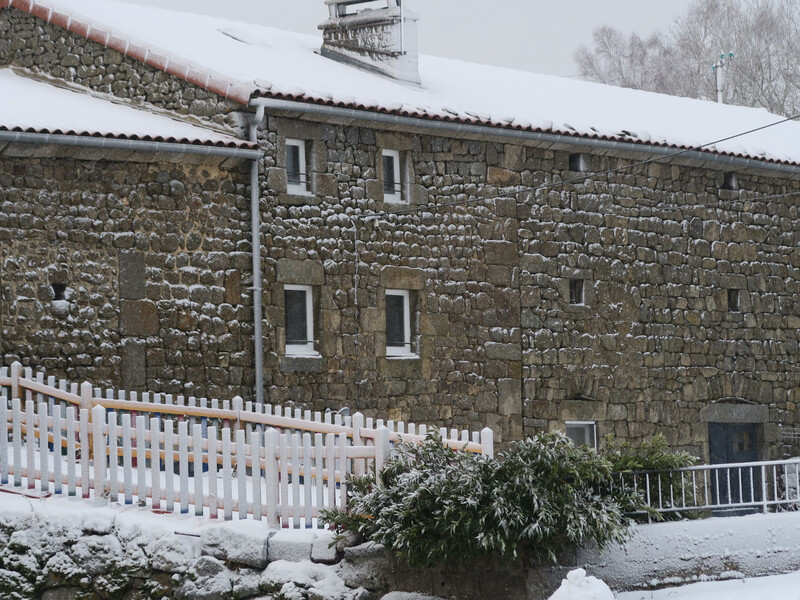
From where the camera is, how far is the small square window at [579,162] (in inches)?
730

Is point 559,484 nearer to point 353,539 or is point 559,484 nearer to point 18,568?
point 353,539

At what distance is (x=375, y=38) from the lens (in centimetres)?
1939

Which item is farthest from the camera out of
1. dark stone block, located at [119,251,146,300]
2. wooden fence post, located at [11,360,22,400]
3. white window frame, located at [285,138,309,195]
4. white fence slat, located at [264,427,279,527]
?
white window frame, located at [285,138,309,195]

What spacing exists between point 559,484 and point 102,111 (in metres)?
8.06

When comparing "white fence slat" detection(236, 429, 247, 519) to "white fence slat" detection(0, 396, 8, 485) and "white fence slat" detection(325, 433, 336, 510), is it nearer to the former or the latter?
"white fence slat" detection(325, 433, 336, 510)

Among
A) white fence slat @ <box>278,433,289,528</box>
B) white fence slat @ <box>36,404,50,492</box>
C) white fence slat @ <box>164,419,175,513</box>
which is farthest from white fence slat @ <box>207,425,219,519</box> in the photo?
white fence slat @ <box>36,404,50,492</box>

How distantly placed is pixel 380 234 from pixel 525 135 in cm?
258

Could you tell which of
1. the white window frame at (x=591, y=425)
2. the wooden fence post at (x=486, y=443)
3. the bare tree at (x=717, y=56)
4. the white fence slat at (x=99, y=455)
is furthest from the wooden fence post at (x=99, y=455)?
the bare tree at (x=717, y=56)

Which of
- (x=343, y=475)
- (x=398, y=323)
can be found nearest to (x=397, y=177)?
(x=398, y=323)

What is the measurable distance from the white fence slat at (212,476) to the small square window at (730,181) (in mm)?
12390

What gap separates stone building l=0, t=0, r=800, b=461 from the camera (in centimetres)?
1433

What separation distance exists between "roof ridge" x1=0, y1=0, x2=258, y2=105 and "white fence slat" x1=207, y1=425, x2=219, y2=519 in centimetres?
598

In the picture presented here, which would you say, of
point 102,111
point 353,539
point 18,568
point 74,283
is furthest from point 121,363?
point 353,539

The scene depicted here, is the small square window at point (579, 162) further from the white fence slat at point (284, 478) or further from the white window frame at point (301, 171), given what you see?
the white fence slat at point (284, 478)
